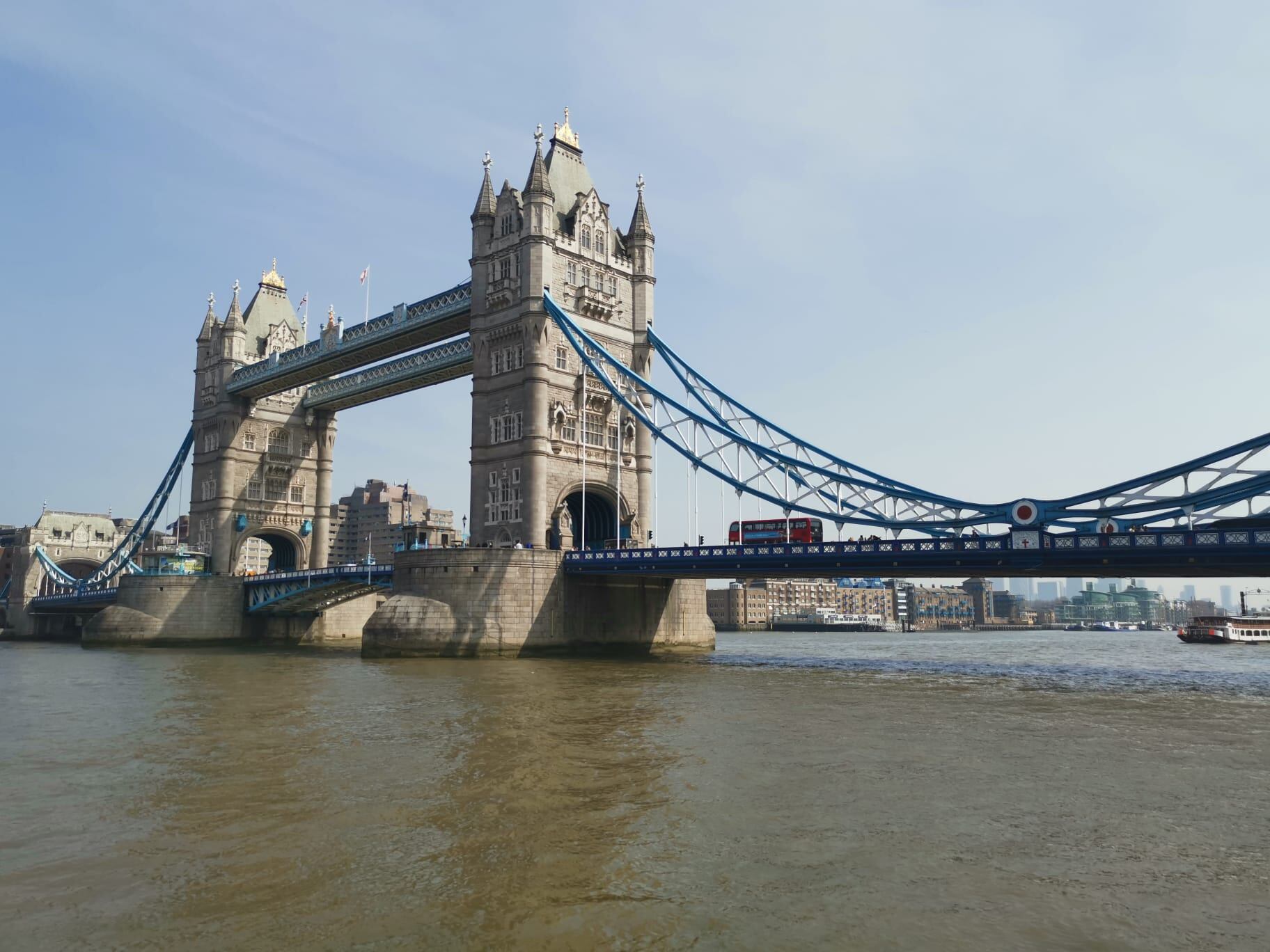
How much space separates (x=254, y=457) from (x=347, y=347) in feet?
59.5

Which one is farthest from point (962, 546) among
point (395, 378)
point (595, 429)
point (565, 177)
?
point (395, 378)

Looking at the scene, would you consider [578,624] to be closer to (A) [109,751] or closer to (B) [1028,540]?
(B) [1028,540]

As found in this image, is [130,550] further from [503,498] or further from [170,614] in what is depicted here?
[503,498]

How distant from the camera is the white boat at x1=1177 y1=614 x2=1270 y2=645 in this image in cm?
11412

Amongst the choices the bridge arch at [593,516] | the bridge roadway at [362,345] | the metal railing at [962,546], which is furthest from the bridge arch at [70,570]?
the metal railing at [962,546]

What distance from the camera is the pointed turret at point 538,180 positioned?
6041 cm

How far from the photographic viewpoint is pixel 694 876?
39.4 feet

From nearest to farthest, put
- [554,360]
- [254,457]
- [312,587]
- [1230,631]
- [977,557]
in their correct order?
[977,557], [554,360], [312,587], [254,457], [1230,631]

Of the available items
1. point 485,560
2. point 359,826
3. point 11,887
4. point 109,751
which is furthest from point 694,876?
point 485,560

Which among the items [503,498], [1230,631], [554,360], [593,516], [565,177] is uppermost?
[565,177]

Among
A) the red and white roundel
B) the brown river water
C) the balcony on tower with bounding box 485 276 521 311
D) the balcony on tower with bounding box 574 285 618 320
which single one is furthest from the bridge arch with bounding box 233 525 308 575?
the red and white roundel

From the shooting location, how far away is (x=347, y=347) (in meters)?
74.1

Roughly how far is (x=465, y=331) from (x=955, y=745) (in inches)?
2049

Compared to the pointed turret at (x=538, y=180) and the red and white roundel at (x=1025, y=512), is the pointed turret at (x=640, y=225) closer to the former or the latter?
the pointed turret at (x=538, y=180)
